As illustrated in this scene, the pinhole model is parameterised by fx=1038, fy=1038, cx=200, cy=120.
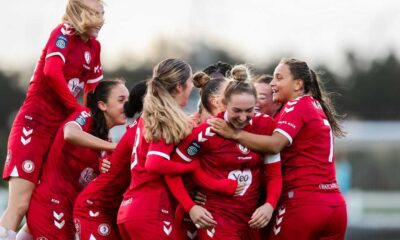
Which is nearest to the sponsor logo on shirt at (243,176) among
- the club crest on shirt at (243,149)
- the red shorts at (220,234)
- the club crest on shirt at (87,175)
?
the club crest on shirt at (243,149)

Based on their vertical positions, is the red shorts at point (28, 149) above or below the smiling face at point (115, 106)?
below

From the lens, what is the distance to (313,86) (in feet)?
29.6

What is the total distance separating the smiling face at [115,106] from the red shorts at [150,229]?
1.32 metres

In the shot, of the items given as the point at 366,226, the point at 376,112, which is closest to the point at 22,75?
the point at 376,112

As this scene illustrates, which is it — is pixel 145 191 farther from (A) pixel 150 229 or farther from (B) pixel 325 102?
(B) pixel 325 102

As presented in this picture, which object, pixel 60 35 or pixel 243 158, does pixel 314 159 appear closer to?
pixel 243 158

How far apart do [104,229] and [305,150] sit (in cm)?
187

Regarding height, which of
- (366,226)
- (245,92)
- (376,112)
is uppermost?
(245,92)

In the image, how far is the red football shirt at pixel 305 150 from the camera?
8.62 metres

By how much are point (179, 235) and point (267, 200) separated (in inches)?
30.4

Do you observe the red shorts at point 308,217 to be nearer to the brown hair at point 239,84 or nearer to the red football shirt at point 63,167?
the brown hair at point 239,84

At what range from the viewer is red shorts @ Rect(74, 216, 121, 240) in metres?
8.94

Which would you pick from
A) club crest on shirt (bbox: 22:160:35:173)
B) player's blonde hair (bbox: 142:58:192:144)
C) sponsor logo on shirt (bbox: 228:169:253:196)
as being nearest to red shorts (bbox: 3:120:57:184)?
club crest on shirt (bbox: 22:160:35:173)

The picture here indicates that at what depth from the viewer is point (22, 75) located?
5881 centimetres
